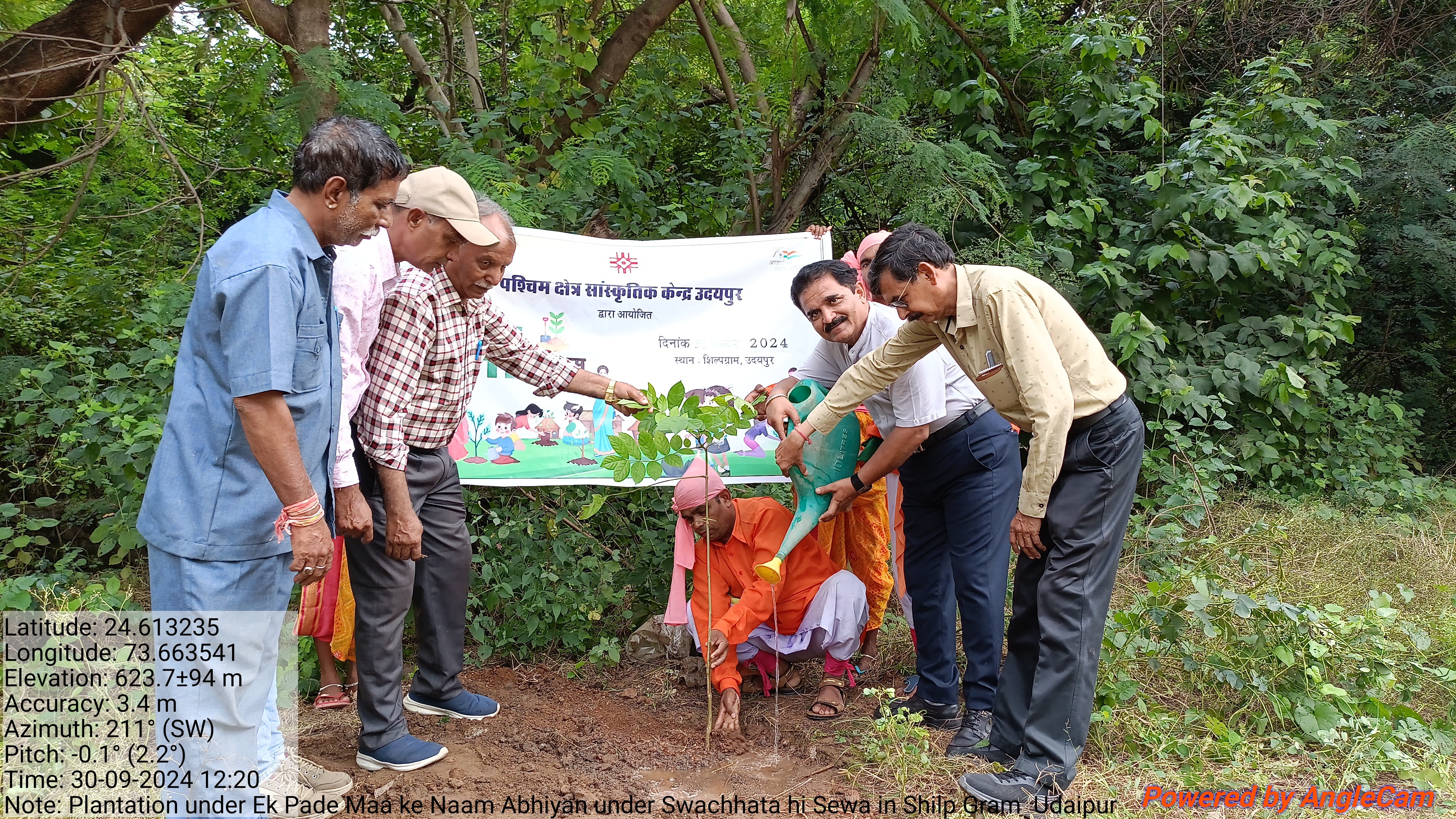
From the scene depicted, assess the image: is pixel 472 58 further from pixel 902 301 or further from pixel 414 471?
pixel 902 301

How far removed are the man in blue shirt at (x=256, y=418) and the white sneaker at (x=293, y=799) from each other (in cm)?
55

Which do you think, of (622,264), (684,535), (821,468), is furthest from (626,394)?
(622,264)

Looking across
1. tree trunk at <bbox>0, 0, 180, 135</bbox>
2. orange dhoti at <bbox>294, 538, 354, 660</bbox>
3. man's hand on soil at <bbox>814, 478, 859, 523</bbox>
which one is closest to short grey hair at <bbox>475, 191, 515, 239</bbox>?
orange dhoti at <bbox>294, 538, 354, 660</bbox>

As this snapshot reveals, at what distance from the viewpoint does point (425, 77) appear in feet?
17.4

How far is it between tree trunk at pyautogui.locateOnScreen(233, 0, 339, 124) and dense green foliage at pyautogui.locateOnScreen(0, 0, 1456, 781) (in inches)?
1.7

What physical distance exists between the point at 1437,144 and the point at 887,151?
3.96 meters

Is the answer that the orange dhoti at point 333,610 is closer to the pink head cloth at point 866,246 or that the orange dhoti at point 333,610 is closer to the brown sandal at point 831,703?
the brown sandal at point 831,703

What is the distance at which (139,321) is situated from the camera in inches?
175

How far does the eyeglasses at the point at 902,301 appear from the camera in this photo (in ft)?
9.57

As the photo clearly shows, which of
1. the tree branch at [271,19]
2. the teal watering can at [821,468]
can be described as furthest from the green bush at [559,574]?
the tree branch at [271,19]

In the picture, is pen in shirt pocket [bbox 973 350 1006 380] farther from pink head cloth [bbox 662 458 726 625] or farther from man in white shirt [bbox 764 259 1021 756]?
pink head cloth [bbox 662 458 726 625]

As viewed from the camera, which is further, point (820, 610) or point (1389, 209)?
point (1389, 209)

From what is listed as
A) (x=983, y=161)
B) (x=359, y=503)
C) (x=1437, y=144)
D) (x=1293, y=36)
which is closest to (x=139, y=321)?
(x=359, y=503)

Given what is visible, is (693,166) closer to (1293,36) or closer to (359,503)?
(359,503)
